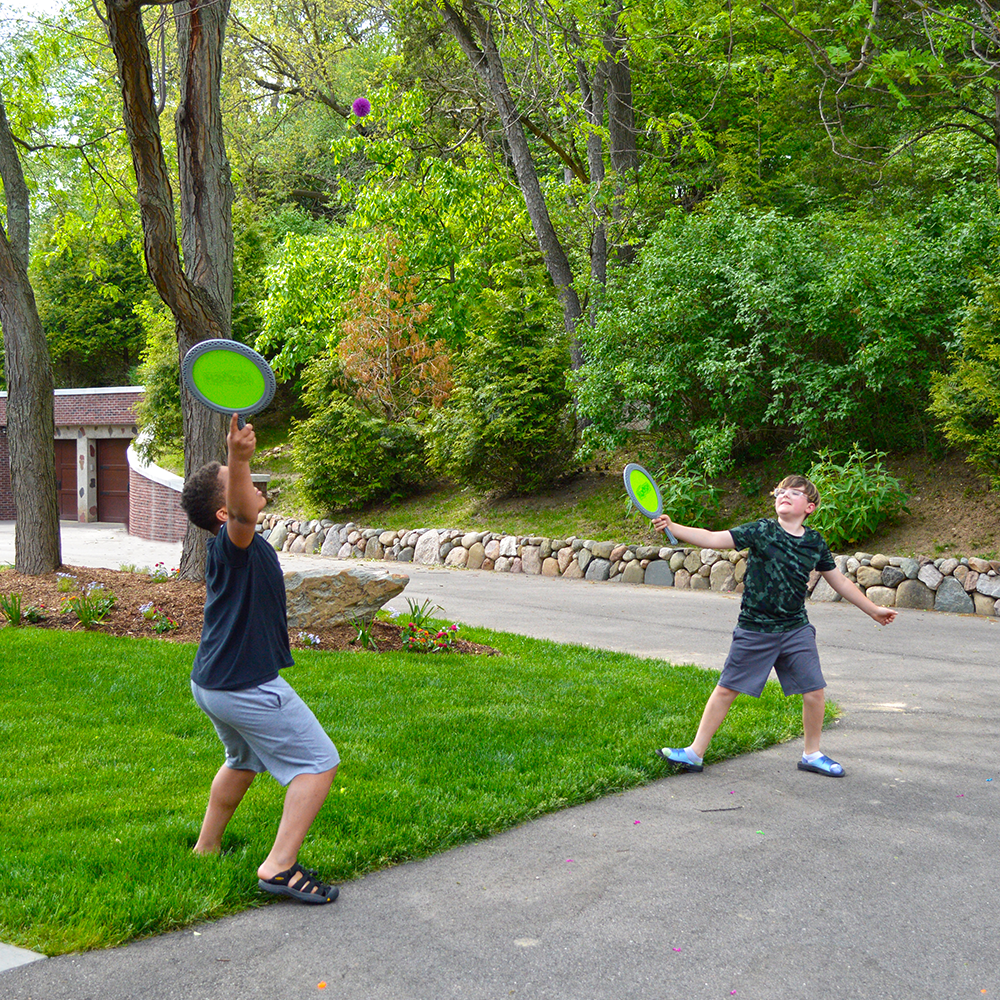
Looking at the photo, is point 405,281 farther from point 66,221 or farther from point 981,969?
point 981,969

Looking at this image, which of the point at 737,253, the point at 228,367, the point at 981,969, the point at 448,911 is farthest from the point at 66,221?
the point at 981,969

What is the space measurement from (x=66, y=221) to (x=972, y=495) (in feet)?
42.9

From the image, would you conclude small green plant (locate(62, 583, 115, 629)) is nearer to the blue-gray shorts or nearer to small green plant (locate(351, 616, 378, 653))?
small green plant (locate(351, 616, 378, 653))

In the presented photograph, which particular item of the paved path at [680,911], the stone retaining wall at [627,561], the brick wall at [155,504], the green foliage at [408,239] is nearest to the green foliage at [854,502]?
the stone retaining wall at [627,561]

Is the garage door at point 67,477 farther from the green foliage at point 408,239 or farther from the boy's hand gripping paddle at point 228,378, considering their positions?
the boy's hand gripping paddle at point 228,378

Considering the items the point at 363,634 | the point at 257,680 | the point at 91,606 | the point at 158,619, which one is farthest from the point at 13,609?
the point at 257,680

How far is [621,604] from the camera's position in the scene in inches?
479

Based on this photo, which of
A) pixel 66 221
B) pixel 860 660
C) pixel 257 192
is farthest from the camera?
pixel 257 192

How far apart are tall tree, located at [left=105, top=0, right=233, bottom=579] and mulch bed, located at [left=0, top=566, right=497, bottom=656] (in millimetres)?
402

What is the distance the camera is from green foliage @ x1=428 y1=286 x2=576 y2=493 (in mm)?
17109

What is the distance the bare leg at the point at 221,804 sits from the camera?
3.71 meters

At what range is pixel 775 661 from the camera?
5094 mm

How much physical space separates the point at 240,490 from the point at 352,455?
16.7 meters

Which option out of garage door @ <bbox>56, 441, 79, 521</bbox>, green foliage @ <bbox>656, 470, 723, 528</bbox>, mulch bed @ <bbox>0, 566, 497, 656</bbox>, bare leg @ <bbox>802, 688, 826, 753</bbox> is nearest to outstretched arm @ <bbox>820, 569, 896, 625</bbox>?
bare leg @ <bbox>802, 688, 826, 753</bbox>
